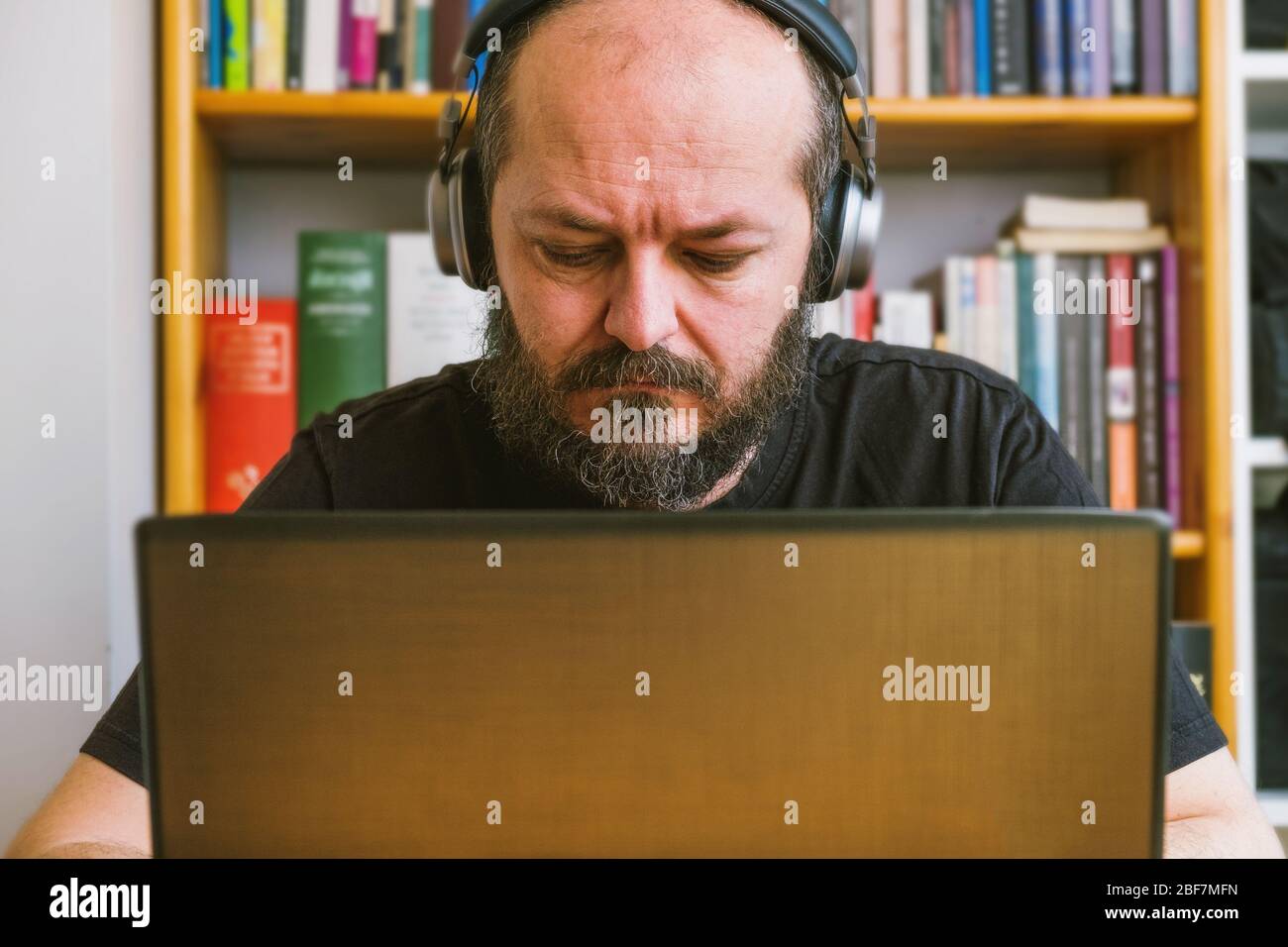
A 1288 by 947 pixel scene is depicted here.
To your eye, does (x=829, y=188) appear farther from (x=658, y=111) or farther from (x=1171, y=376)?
(x=1171, y=376)

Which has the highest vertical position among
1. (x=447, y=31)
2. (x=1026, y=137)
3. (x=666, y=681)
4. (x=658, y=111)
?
(x=447, y=31)

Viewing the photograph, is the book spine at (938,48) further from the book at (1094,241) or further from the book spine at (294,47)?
the book spine at (294,47)

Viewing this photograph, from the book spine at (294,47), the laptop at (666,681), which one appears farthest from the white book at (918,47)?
the laptop at (666,681)

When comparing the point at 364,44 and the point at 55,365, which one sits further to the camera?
the point at 364,44

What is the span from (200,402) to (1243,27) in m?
1.32

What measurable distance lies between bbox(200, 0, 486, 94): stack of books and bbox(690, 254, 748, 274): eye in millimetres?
602

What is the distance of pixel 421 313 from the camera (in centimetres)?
132

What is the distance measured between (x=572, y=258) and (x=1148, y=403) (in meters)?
0.82

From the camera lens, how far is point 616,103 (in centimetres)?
83

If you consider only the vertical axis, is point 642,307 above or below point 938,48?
below

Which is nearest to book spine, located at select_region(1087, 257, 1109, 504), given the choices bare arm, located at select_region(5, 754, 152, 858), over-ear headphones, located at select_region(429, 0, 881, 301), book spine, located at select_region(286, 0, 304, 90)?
over-ear headphones, located at select_region(429, 0, 881, 301)

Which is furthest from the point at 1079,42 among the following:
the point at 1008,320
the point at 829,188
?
the point at 829,188
